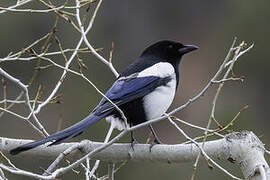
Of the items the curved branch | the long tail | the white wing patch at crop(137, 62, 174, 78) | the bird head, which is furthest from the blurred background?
the curved branch

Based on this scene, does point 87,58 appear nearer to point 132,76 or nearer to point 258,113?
point 258,113

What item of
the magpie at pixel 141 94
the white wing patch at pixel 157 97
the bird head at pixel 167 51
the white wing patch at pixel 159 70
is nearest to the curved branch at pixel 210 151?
the magpie at pixel 141 94

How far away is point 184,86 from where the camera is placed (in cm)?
1426

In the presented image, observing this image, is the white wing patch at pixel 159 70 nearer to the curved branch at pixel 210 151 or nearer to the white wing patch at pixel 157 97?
the white wing patch at pixel 157 97

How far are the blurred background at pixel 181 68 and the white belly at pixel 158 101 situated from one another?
15.3 ft

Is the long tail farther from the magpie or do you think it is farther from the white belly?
the white belly

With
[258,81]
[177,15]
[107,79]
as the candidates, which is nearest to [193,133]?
[107,79]

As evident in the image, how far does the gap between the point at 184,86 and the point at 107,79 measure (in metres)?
3.04

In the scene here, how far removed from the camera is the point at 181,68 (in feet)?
50.5

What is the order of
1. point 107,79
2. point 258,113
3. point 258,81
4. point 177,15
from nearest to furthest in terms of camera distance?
point 107,79 → point 258,113 → point 258,81 → point 177,15

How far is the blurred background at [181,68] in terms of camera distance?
11008 millimetres

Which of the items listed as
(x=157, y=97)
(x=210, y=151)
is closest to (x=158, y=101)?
(x=157, y=97)

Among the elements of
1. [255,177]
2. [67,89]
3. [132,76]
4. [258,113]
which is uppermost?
[132,76]

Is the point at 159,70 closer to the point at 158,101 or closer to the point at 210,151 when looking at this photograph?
the point at 158,101
